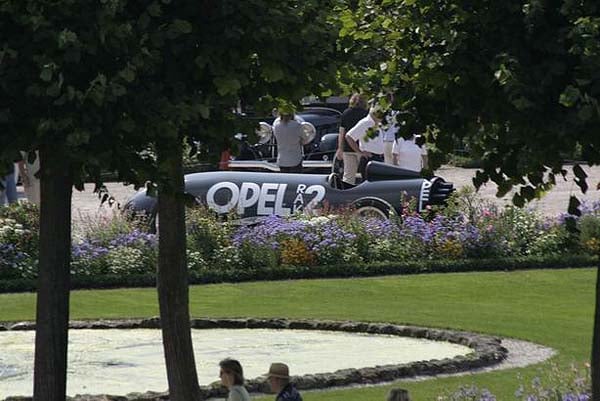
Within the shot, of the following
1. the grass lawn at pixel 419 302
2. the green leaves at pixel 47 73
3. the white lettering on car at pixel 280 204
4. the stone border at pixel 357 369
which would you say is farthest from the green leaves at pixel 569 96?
the white lettering on car at pixel 280 204

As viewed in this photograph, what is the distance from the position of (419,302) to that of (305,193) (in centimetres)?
505

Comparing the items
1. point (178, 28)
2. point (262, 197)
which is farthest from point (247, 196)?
point (178, 28)

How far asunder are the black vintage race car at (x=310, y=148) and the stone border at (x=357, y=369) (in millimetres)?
8171

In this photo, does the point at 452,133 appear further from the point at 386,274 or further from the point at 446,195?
the point at 446,195

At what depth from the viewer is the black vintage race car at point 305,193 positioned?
22281mm

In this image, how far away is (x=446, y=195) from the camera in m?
22.2

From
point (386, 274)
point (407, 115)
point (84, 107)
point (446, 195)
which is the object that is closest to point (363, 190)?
point (446, 195)

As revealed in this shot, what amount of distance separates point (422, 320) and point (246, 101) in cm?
752

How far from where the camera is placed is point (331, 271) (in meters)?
20.0

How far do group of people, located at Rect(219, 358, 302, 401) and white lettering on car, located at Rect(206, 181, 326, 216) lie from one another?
1192 centimetres

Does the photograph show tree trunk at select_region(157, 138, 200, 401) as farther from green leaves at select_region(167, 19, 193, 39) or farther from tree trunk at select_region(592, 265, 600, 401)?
tree trunk at select_region(592, 265, 600, 401)

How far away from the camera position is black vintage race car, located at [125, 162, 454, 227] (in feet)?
73.1

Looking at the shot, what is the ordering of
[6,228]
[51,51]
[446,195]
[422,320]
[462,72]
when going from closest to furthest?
[51,51] → [462,72] → [422,320] → [6,228] → [446,195]

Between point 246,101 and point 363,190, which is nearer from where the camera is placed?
point 246,101
